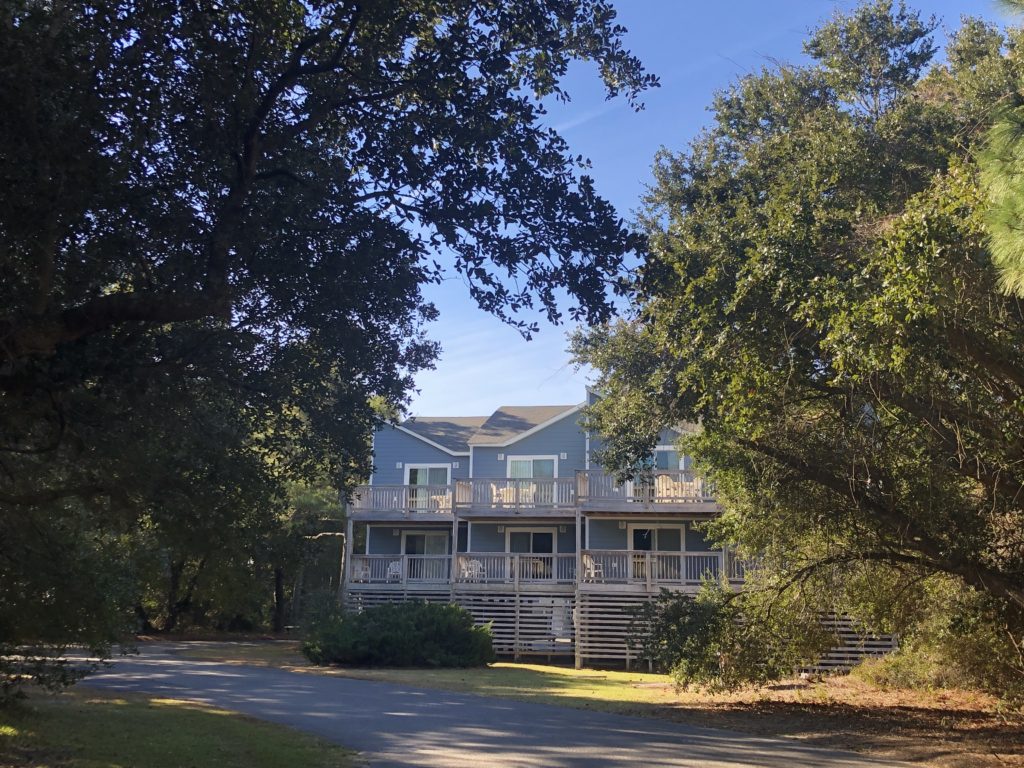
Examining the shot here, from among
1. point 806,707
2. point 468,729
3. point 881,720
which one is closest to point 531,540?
point 806,707

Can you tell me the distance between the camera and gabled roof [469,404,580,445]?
33562mm

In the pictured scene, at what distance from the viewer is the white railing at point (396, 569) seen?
29.4m

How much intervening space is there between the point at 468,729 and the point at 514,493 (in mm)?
18187

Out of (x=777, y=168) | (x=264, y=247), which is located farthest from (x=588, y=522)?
(x=264, y=247)

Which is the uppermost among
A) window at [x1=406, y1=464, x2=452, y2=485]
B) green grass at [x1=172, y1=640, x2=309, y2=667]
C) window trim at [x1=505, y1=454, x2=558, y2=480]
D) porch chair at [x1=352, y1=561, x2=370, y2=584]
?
window trim at [x1=505, y1=454, x2=558, y2=480]

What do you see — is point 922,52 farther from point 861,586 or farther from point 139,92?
point 139,92

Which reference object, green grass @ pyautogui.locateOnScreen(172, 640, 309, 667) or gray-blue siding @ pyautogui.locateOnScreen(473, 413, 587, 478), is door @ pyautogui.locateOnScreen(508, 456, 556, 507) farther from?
green grass @ pyautogui.locateOnScreen(172, 640, 309, 667)

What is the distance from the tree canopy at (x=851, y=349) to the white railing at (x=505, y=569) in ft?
40.2

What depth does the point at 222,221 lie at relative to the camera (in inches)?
327

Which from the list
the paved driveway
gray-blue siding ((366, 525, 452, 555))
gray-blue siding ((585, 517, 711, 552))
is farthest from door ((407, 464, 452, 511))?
the paved driveway

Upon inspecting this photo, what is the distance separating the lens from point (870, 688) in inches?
755

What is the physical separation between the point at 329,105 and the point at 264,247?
1.57m

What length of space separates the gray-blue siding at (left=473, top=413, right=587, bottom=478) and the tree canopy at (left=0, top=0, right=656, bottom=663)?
22329 millimetres

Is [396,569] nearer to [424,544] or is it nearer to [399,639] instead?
[424,544]
